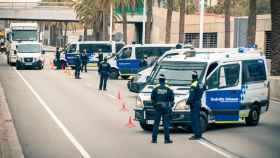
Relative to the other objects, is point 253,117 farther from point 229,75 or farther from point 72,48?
point 72,48

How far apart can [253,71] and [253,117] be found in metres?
1.36

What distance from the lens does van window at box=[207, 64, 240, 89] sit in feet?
69.2

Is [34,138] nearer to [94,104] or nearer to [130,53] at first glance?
[94,104]

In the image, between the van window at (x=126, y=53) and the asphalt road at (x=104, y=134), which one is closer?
the asphalt road at (x=104, y=134)

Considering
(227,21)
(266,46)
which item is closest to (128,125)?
(227,21)

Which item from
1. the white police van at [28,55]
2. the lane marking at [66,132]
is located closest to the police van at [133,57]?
the white police van at [28,55]

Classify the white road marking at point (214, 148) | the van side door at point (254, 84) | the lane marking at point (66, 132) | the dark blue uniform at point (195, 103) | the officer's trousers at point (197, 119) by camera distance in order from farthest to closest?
1. the van side door at point (254, 84)
2. the officer's trousers at point (197, 119)
3. the dark blue uniform at point (195, 103)
4. the lane marking at point (66, 132)
5. the white road marking at point (214, 148)

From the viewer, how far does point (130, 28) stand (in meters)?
117

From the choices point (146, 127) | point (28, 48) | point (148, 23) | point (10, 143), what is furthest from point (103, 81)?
point (148, 23)

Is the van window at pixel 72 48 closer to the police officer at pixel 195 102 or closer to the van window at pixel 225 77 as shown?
the van window at pixel 225 77

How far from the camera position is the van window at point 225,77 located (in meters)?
21.1

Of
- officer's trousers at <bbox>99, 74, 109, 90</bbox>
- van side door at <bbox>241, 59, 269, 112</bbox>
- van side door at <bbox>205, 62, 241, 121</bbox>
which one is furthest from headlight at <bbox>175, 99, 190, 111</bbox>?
officer's trousers at <bbox>99, 74, 109, 90</bbox>

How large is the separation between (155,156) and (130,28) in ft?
332

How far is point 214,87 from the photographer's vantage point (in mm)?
21062
